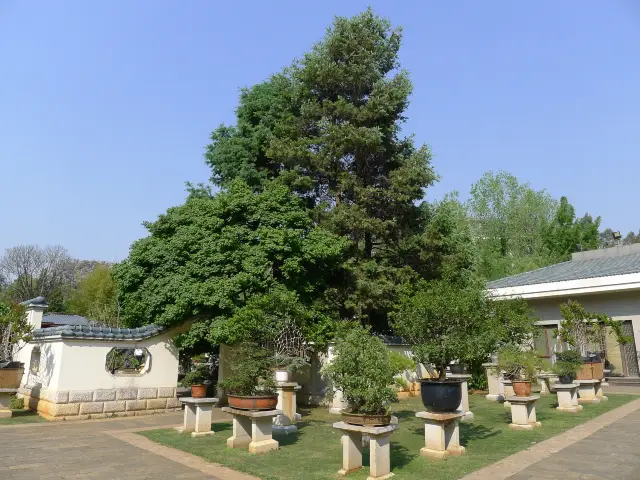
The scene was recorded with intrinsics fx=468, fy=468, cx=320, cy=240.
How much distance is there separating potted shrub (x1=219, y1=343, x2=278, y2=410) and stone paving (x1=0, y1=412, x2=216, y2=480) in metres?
1.33

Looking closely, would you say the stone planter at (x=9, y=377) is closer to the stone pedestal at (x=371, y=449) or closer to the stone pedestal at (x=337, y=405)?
the stone pedestal at (x=337, y=405)

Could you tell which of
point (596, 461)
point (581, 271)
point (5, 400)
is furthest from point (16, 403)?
point (581, 271)

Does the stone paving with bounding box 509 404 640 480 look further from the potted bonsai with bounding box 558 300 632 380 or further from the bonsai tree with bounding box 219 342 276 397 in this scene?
the potted bonsai with bounding box 558 300 632 380

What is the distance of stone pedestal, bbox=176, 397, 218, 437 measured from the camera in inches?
340

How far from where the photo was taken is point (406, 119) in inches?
624

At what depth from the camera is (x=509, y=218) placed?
116ft

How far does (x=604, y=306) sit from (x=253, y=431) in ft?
51.1

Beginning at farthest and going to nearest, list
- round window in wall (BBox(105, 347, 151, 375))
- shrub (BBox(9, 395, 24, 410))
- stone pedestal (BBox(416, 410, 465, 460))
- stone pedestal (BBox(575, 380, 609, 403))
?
round window in wall (BBox(105, 347, 151, 375)), stone pedestal (BBox(575, 380, 609, 403)), shrub (BBox(9, 395, 24, 410)), stone pedestal (BBox(416, 410, 465, 460))

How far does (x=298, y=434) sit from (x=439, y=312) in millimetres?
3780

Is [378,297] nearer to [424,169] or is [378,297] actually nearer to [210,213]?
[424,169]

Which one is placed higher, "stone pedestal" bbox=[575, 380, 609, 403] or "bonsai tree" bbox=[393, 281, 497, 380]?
"bonsai tree" bbox=[393, 281, 497, 380]

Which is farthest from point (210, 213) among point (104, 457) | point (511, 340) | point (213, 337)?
point (511, 340)

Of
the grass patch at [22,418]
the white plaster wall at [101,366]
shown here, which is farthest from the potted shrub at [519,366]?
the grass patch at [22,418]

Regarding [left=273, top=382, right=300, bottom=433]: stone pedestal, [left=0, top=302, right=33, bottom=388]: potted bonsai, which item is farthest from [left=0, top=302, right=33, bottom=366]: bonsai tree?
[left=273, top=382, right=300, bottom=433]: stone pedestal
